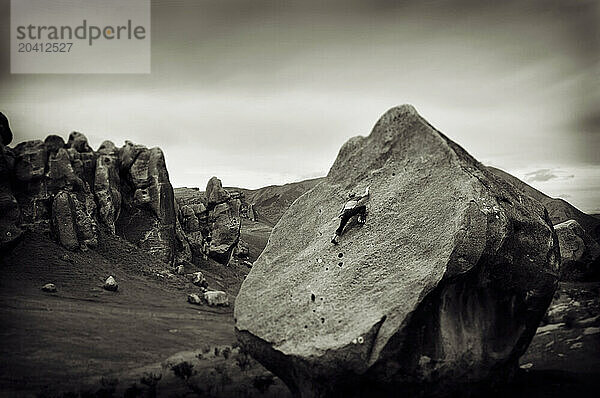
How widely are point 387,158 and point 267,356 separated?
12.4 ft

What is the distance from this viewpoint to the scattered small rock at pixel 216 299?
11.1m

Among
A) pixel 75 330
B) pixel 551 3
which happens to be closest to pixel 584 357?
pixel 551 3

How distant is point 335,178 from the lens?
9.16 metres

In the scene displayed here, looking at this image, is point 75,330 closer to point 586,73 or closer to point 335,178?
point 335,178

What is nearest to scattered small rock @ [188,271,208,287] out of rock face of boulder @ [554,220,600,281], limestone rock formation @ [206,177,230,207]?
limestone rock formation @ [206,177,230,207]

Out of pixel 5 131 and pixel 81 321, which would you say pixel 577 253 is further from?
pixel 5 131

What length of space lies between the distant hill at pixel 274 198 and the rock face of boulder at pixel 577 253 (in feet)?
21.6

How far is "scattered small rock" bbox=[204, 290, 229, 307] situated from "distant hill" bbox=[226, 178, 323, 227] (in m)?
3.51

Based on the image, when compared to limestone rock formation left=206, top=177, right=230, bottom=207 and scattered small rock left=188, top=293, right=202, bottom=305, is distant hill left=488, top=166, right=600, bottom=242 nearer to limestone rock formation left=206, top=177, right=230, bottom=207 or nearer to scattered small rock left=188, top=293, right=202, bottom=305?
scattered small rock left=188, top=293, right=202, bottom=305

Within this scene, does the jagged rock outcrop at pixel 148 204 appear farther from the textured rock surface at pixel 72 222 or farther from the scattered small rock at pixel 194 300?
the scattered small rock at pixel 194 300

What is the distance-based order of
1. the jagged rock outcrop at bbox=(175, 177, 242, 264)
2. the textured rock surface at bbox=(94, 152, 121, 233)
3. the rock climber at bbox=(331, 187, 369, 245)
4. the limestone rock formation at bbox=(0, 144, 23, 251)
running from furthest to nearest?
the jagged rock outcrop at bbox=(175, 177, 242, 264) < the textured rock surface at bbox=(94, 152, 121, 233) < the limestone rock formation at bbox=(0, 144, 23, 251) < the rock climber at bbox=(331, 187, 369, 245)

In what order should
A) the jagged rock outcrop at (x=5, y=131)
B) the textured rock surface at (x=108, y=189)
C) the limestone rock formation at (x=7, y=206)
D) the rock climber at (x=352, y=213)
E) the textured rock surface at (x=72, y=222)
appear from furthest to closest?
the textured rock surface at (x=108, y=189) < the textured rock surface at (x=72, y=222) < the limestone rock formation at (x=7, y=206) < the jagged rock outcrop at (x=5, y=131) < the rock climber at (x=352, y=213)

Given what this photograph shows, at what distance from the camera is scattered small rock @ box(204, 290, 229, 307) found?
11.1 metres

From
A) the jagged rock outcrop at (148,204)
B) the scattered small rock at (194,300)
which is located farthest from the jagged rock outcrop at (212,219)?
the scattered small rock at (194,300)
